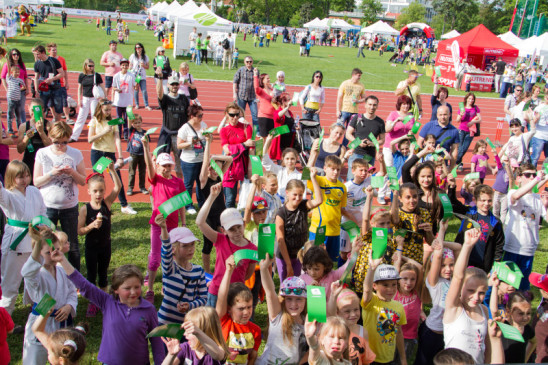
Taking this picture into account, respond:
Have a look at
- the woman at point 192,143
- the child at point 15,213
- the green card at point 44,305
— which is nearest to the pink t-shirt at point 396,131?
the woman at point 192,143

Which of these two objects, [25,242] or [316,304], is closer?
[316,304]

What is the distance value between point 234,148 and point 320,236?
249 centimetres

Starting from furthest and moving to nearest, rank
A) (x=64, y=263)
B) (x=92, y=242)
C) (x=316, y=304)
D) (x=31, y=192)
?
(x=92, y=242) < (x=31, y=192) < (x=64, y=263) < (x=316, y=304)

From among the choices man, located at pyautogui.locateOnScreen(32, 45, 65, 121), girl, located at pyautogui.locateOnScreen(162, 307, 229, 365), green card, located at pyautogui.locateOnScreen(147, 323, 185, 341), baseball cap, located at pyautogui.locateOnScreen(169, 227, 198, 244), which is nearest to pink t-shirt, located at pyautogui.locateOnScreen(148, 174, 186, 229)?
baseball cap, located at pyautogui.locateOnScreen(169, 227, 198, 244)

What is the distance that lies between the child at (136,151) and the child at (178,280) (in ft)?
13.4

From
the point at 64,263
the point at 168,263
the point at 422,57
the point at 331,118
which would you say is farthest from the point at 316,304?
the point at 422,57

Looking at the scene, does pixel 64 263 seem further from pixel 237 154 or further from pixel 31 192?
pixel 237 154

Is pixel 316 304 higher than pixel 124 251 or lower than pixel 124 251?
higher

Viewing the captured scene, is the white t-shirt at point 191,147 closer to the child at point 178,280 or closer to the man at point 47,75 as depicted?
the child at point 178,280

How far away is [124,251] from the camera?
22.7ft

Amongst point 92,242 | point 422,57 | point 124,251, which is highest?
point 422,57

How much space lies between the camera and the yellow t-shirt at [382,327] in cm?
415

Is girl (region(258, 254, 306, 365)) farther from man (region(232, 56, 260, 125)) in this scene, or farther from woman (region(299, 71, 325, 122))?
man (region(232, 56, 260, 125))

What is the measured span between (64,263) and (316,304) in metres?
1.88
